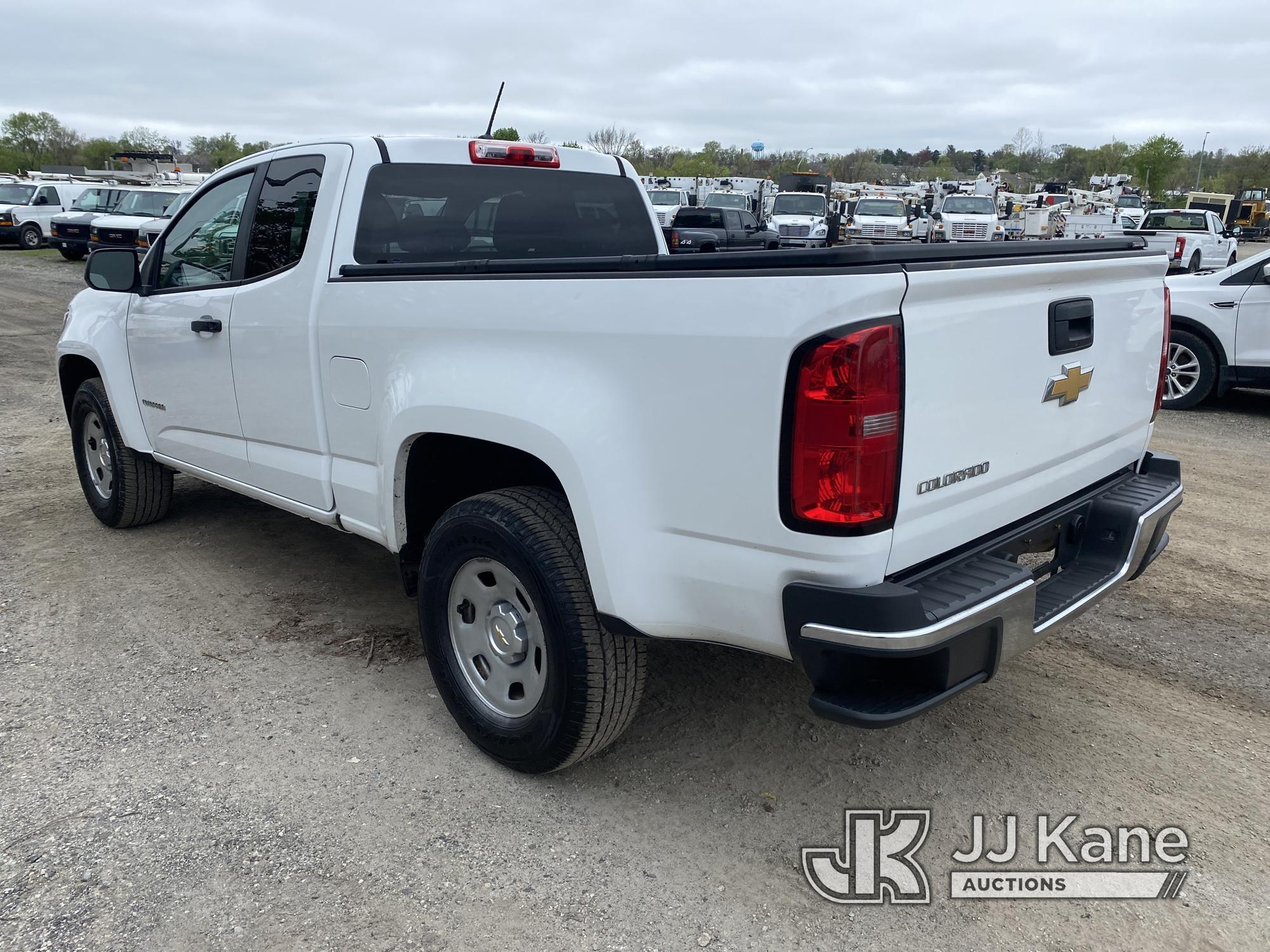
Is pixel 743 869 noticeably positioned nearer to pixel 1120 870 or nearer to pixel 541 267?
pixel 1120 870

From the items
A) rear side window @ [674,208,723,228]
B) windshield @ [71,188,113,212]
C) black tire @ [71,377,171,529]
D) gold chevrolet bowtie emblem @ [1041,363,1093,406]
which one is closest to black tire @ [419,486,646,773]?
gold chevrolet bowtie emblem @ [1041,363,1093,406]

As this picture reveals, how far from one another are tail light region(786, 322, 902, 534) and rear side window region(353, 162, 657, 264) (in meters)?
2.04

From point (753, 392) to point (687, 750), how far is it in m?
1.52

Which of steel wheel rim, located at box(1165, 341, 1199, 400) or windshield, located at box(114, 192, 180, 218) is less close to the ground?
windshield, located at box(114, 192, 180, 218)

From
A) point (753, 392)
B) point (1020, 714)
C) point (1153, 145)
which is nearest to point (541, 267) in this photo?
point (753, 392)

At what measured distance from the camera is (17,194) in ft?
92.2

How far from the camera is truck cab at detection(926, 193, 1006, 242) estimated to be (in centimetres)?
2797

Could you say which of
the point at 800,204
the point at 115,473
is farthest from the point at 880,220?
the point at 115,473

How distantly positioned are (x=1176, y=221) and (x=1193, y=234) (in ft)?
7.50

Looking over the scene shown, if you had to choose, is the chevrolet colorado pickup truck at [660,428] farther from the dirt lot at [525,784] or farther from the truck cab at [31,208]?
the truck cab at [31,208]

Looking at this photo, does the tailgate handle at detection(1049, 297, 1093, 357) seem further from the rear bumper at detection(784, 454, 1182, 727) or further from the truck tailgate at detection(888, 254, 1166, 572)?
the rear bumper at detection(784, 454, 1182, 727)

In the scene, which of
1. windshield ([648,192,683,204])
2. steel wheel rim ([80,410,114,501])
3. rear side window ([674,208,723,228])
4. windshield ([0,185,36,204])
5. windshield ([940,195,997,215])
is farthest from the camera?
windshield ([648,192,683,204])

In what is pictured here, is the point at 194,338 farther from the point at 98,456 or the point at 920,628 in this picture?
the point at 920,628

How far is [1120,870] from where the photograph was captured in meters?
2.66
